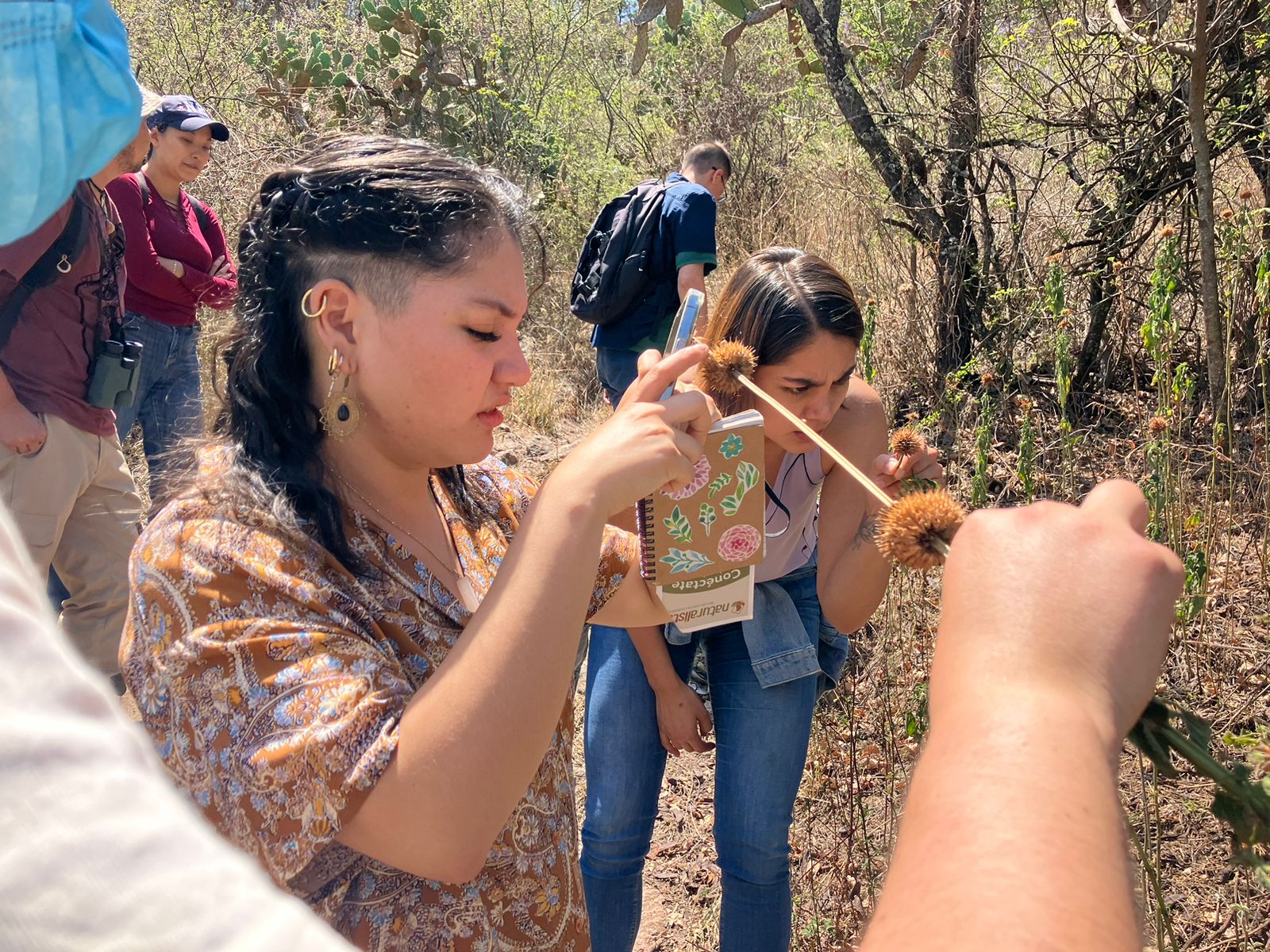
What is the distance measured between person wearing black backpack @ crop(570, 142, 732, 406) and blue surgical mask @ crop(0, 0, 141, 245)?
389 centimetres

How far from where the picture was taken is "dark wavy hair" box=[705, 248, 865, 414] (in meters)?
2.62

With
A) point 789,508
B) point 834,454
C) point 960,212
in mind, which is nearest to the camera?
point 834,454

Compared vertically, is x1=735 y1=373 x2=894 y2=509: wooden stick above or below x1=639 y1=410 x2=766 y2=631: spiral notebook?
above

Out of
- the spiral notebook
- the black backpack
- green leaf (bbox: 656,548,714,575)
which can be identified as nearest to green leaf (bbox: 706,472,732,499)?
the spiral notebook

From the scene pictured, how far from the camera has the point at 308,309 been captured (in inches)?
59.0

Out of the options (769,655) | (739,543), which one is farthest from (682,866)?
(739,543)

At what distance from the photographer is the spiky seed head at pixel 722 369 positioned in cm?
216

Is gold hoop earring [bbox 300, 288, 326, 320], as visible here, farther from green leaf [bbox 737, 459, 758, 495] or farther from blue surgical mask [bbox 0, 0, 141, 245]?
green leaf [bbox 737, 459, 758, 495]

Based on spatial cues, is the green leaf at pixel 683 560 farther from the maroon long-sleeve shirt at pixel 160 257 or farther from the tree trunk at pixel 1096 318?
the tree trunk at pixel 1096 318

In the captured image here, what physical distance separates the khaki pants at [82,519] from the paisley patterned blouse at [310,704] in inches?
86.9

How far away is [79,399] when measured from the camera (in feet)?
10.8

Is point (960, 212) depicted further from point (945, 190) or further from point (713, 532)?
point (713, 532)

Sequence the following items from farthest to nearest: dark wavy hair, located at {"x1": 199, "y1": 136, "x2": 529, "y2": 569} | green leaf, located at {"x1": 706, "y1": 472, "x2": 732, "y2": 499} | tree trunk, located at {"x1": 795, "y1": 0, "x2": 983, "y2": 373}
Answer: tree trunk, located at {"x1": 795, "y1": 0, "x2": 983, "y2": 373} → green leaf, located at {"x1": 706, "y1": 472, "x2": 732, "y2": 499} → dark wavy hair, located at {"x1": 199, "y1": 136, "x2": 529, "y2": 569}

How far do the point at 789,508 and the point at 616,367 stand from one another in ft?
8.54
